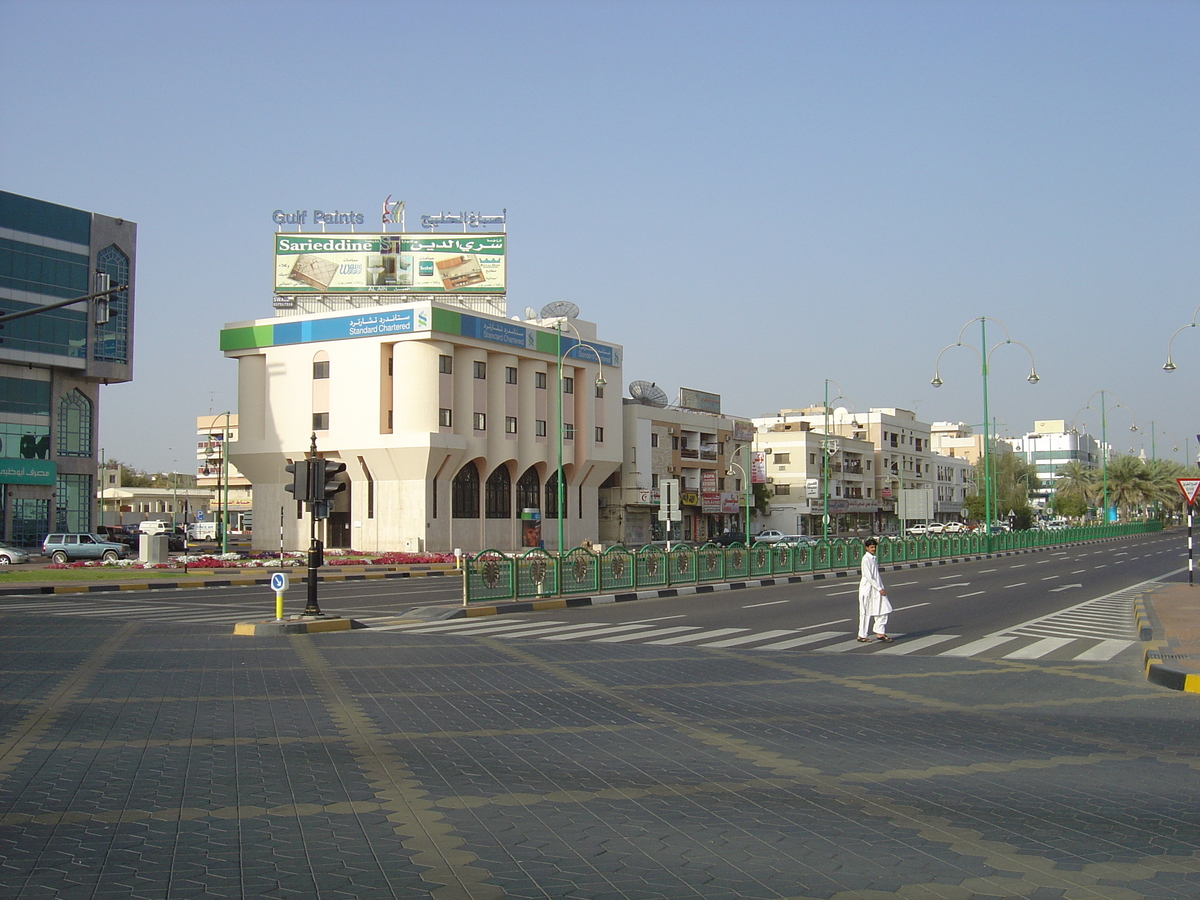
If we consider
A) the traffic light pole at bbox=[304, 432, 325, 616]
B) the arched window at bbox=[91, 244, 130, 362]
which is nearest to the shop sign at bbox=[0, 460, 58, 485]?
the arched window at bbox=[91, 244, 130, 362]

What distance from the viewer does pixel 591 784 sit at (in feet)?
23.2

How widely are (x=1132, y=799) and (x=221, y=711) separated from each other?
7.75 meters

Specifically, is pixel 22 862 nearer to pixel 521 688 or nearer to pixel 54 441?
pixel 521 688

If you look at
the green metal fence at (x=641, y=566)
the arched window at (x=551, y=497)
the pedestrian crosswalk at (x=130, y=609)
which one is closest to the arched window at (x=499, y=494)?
the arched window at (x=551, y=497)

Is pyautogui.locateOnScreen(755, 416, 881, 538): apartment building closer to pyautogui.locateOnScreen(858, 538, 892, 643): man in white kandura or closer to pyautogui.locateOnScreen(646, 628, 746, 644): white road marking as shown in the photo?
pyautogui.locateOnScreen(646, 628, 746, 644): white road marking

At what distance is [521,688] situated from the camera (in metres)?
11.4

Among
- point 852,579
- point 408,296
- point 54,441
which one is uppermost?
point 408,296

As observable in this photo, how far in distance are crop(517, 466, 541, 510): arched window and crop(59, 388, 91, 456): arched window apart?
25572 millimetres

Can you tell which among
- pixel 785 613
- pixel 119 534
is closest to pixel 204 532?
pixel 119 534

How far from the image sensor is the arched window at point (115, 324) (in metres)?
59.2

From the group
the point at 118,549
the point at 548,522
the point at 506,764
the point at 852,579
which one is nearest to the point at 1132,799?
the point at 506,764

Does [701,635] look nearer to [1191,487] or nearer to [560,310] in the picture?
[1191,487]

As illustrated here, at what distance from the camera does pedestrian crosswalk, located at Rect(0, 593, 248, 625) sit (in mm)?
20875

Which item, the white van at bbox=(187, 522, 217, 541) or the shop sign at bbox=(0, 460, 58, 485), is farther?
the white van at bbox=(187, 522, 217, 541)
